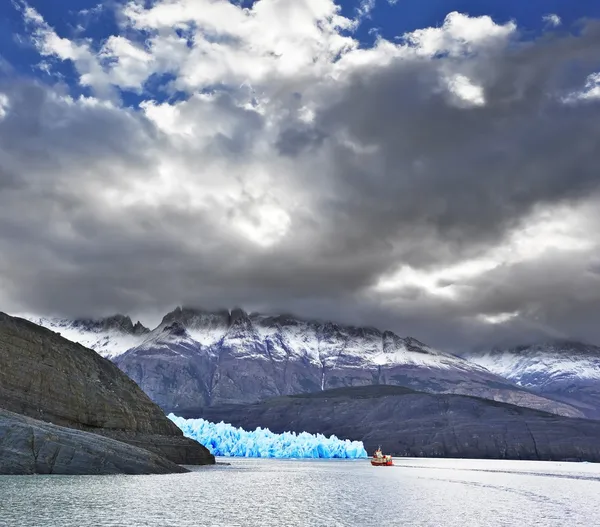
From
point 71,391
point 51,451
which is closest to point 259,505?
point 51,451

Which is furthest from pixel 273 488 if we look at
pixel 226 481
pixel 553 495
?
pixel 553 495

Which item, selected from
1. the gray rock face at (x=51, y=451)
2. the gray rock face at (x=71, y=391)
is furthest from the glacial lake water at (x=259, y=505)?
the gray rock face at (x=71, y=391)

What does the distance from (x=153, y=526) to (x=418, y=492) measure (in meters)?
47.2

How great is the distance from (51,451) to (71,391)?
2886cm

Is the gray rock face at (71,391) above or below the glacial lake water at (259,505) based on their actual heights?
above

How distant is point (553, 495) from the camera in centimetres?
8181

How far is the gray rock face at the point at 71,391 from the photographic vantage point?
9325 centimetres

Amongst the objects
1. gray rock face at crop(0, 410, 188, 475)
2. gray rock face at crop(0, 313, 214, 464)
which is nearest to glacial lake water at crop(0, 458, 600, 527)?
gray rock face at crop(0, 410, 188, 475)

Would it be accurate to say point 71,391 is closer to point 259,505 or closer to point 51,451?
point 51,451

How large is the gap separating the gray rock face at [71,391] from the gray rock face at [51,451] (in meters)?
16.3

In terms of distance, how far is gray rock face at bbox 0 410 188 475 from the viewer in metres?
69.6

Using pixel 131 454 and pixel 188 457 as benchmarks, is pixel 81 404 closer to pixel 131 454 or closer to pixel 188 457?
pixel 131 454

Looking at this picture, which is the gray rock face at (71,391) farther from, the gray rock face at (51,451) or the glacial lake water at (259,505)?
the glacial lake water at (259,505)

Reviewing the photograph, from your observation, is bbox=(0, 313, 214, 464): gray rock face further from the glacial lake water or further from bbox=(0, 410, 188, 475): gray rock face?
the glacial lake water
